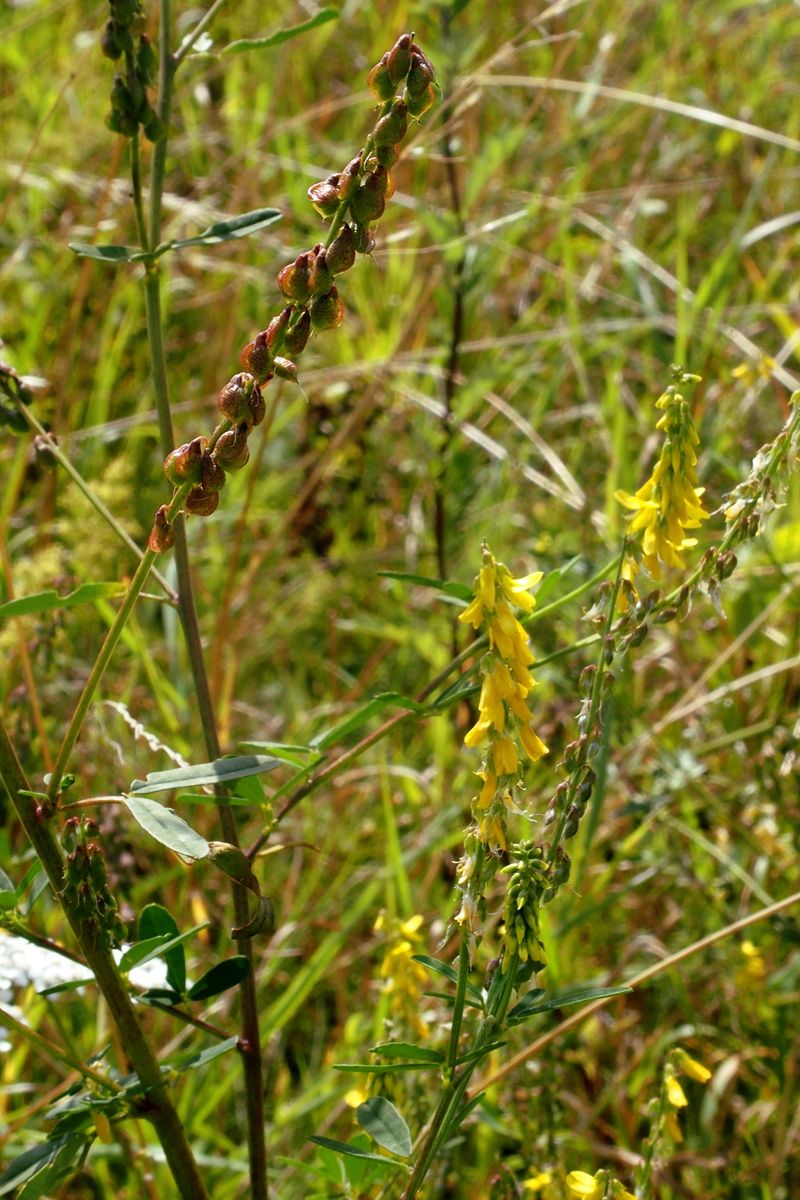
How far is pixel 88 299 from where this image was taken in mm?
3234

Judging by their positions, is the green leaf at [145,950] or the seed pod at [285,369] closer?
the seed pod at [285,369]

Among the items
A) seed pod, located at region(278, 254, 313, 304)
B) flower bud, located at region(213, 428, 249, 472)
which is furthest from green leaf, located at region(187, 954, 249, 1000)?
seed pod, located at region(278, 254, 313, 304)

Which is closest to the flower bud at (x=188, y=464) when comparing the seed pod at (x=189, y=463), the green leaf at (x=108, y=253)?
the seed pod at (x=189, y=463)

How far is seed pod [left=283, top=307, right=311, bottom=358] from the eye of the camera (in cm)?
73

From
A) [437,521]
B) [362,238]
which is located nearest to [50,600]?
[362,238]

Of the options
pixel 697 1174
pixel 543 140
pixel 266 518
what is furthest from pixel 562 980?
pixel 543 140

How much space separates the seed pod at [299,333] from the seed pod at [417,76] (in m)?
0.16

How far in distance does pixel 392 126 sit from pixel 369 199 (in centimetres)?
5

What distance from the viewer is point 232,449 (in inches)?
28.6

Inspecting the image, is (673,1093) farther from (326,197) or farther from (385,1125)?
(326,197)

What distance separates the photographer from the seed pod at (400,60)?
720mm

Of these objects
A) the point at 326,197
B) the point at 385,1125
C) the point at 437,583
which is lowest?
the point at 385,1125

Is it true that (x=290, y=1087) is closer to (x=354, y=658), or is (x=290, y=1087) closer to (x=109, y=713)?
(x=109, y=713)

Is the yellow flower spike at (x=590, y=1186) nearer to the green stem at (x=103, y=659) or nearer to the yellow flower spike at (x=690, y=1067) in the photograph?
the yellow flower spike at (x=690, y=1067)
